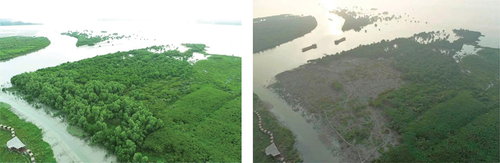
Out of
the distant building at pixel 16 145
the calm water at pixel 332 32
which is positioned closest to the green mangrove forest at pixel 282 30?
the calm water at pixel 332 32

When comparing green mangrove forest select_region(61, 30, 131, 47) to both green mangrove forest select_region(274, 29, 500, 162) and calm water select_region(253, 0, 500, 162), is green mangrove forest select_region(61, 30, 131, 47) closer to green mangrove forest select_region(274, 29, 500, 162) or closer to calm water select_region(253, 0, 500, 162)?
calm water select_region(253, 0, 500, 162)

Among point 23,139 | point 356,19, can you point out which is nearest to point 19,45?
point 23,139

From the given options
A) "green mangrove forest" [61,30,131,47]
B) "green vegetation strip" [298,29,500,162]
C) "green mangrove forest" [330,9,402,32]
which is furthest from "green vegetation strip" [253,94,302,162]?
"green mangrove forest" [61,30,131,47]

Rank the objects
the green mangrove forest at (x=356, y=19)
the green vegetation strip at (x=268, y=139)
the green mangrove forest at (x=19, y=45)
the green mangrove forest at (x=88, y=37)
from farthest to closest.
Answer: the green mangrove forest at (x=88, y=37) < the green mangrove forest at (x=19, y=45) < the green mangrove forest at (x=356, y=19) < the green vegetation strip at (x=268, y=139)

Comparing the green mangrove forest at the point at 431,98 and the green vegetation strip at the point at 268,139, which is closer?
the green mangrove forest at the point at 431,98

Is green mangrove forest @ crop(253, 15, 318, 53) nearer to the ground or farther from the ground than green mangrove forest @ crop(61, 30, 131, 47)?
farther from the ground

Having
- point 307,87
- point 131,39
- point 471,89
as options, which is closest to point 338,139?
point 307,87

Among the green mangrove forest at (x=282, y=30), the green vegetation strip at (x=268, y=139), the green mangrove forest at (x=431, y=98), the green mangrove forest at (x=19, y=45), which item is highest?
the green mangrove forest at (x=282, y=30)

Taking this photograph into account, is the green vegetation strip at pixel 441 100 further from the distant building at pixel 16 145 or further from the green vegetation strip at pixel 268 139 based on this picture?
the distant building at pixel 16 145
